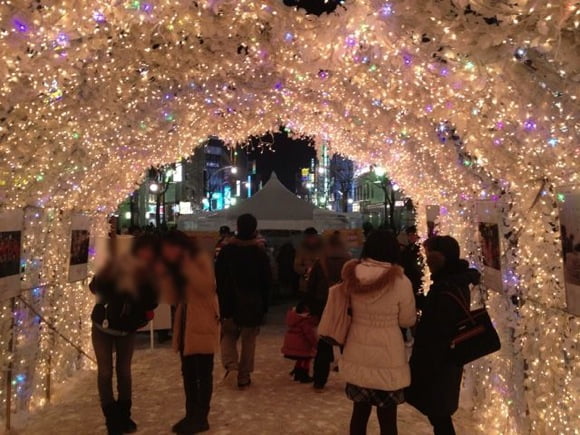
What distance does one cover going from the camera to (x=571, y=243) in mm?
3375

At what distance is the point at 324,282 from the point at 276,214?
963 cm

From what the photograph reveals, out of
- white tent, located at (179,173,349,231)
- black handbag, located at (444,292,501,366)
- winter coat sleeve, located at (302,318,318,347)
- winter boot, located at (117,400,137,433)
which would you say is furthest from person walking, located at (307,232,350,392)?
white tent, located at (179,173,349,231)

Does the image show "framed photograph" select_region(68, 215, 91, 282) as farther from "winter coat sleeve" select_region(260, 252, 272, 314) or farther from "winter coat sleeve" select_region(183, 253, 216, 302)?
"winter coat sleeve" select_region(183, 253, 216, 302)

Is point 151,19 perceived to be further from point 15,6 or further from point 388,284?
point 388,284

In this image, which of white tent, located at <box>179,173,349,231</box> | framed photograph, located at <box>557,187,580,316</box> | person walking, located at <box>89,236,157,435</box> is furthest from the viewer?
white tent, located at <box>179,173,349,231</box>

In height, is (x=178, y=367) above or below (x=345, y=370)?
below

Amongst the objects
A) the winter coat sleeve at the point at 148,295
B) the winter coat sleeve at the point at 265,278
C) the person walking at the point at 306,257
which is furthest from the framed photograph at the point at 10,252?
the person walking at the point at 306,257

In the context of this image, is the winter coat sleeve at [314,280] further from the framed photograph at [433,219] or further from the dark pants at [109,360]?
the dark pants at [109,360]

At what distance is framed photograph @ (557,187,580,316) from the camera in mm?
3273

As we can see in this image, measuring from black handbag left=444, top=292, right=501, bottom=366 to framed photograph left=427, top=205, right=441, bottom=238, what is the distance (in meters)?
4.03

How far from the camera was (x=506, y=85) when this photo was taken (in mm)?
3629

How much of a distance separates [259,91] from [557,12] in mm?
5152

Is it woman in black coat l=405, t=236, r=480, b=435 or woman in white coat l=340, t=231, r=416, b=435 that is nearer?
woman in white coat l=340, t=231, r=416, b=435

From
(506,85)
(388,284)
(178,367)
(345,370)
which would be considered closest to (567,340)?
(388,284)
